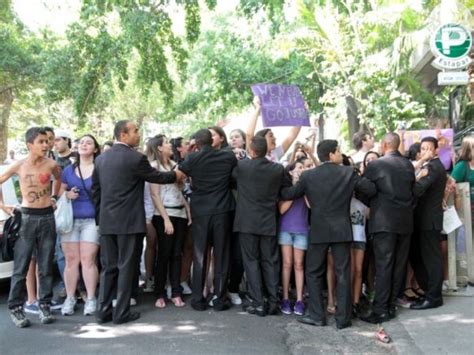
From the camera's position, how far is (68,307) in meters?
5.79

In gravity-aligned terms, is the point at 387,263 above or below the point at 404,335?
above

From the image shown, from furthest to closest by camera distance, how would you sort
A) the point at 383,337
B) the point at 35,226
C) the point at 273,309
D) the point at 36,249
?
the point at 273,309 < the point at 36,249 < the point at 35,226 < the point at 383,337

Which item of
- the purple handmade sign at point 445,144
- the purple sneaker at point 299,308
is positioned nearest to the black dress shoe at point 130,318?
the purple sneaker at point 299,308

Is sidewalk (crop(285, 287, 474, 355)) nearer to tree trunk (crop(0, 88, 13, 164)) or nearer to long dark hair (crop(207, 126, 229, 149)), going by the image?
long dark hair (crop(207, 126, 229, 149))

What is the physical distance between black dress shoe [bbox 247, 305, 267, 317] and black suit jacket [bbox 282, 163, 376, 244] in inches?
39.4

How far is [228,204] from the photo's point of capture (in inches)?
234

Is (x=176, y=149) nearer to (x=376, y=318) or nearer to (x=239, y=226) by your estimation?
(x=239, y=226)

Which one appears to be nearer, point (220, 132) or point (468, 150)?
point (220, 132)

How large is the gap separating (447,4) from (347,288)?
231 inches

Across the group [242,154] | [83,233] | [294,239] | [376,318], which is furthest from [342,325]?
[83,233]

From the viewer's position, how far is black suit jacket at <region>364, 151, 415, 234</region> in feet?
17.8

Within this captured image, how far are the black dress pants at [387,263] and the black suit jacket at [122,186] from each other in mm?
2449

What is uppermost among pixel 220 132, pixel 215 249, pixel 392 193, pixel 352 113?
pixel 352 113

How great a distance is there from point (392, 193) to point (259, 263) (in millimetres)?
1660
